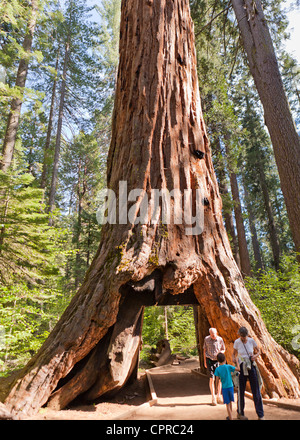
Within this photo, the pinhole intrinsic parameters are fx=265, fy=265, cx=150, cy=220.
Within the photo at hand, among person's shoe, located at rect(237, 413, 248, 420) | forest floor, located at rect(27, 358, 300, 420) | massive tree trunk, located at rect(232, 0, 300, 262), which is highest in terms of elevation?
massive tree trunk, located at rect(232, 0, 300, 262)

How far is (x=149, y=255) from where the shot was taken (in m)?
4.41

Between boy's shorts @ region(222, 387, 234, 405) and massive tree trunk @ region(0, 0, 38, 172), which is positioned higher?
massive tree trunk @ region(0, 0, 38, 172)

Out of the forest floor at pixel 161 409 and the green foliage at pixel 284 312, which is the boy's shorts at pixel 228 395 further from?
the green foliage at pixel 284 312

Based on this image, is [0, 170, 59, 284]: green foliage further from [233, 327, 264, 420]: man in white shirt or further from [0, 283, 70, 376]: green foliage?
[233, 327, 264, 420]: man in white shirt

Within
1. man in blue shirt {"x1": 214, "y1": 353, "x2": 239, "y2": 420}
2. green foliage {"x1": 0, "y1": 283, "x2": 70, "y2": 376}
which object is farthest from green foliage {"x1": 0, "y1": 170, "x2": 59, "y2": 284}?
man in blue shirt {"x1": 214, "y1": 353, "x2": 239, "y2": 420}

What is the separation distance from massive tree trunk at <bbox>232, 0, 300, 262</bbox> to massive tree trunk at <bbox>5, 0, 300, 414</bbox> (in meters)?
2.74

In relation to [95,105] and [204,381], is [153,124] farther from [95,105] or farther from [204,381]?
[95,105]

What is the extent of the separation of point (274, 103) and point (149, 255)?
238 inches

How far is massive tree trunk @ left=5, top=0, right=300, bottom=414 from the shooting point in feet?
13.4

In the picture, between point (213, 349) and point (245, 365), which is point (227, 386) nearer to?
point (245, 365)

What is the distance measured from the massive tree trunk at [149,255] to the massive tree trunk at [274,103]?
2745mm

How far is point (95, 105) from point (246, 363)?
2071cm

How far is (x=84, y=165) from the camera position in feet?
76.0

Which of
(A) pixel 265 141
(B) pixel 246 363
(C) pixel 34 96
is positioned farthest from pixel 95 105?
(B) pixel 246 363
